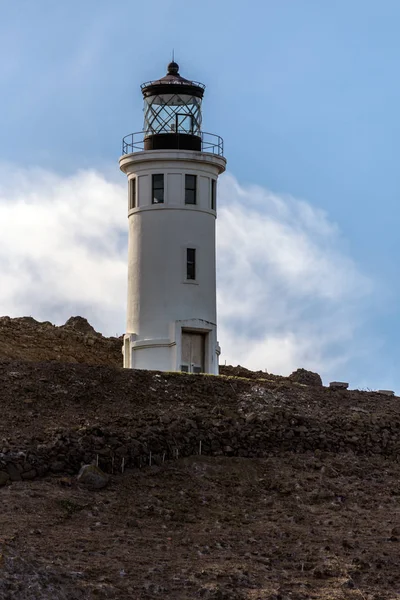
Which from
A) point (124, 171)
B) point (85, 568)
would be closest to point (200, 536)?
point (85, 568)

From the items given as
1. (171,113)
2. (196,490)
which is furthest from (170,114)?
(196,490)

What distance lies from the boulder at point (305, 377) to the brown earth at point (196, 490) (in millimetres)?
6591

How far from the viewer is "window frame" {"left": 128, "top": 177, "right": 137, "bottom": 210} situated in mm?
39250

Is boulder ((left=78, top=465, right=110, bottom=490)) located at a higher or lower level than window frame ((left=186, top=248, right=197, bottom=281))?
lower

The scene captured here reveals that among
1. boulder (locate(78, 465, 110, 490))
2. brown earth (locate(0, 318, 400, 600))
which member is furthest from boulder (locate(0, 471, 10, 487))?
boulder (locate(78, 465, 110, 490))

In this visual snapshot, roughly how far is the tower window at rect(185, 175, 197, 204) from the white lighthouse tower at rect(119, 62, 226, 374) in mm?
24

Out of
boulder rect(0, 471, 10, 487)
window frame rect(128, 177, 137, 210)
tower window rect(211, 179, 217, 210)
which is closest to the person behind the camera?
boulder rect(0, 471, 10, 487)

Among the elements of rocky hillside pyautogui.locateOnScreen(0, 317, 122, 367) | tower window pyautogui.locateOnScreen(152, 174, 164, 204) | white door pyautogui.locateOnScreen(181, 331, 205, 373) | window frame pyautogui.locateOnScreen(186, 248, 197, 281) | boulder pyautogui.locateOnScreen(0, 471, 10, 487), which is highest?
tower window pyautogui.locateOnScreen(152, 174, 164, 204)

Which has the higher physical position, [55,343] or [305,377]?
A: [55,343]

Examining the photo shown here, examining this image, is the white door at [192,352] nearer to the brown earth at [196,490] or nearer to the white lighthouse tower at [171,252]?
the white lighthouse tower at [171,252]

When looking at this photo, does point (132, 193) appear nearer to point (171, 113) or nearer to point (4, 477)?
point (171, 113)

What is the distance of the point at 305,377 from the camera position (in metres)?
41.9

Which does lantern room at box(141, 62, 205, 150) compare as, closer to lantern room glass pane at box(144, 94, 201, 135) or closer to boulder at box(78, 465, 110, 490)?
lantern room glass pane at box(144, 94, 201, 135)

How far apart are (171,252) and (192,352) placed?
2.39 meters
